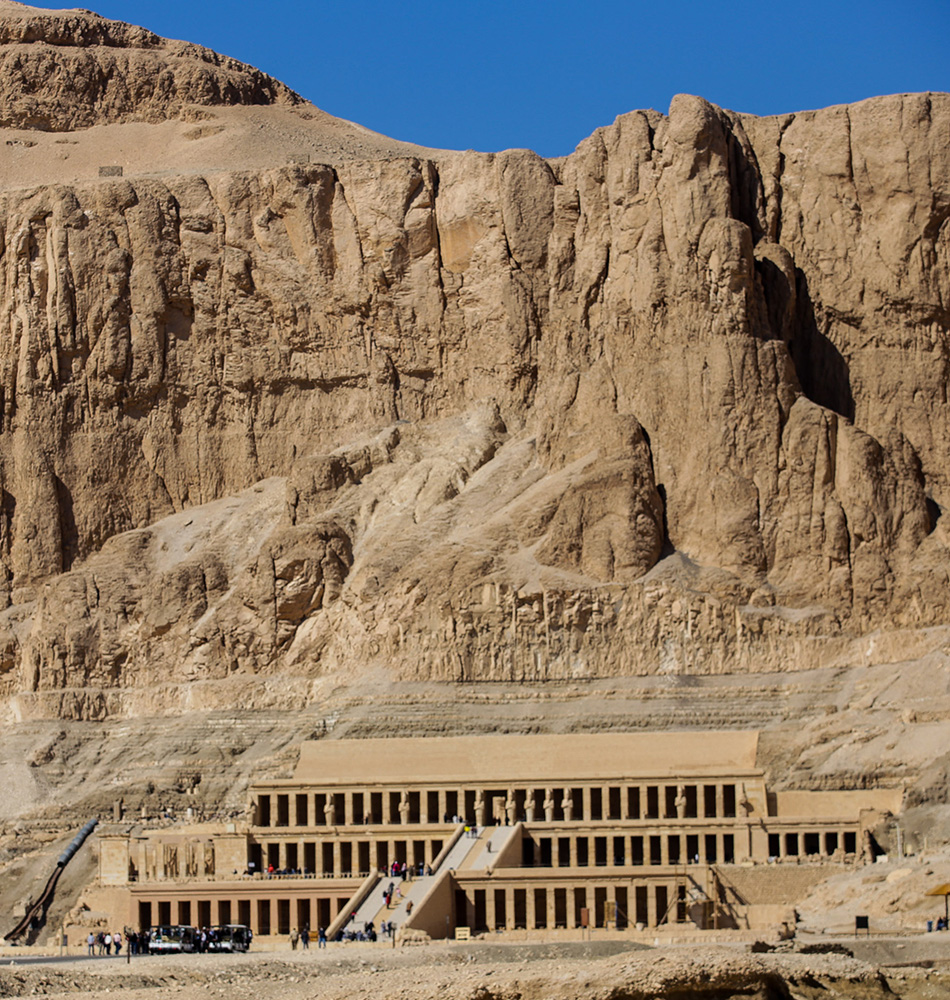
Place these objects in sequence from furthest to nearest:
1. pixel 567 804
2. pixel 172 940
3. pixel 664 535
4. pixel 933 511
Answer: pixel 933 511
pixel 664 535
pixel 567 804
pixel 172 940

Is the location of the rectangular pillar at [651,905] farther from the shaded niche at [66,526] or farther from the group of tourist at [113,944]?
the shaded niche at [66,526]

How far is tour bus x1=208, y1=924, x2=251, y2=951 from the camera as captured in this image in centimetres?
8250

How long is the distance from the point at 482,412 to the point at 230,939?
53225mm

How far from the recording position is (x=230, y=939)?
8338 cm

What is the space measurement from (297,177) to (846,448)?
122 feet

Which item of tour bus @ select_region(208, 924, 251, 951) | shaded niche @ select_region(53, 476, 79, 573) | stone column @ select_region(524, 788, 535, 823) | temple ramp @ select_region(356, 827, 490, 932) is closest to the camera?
tour bus @ select_region(208, 924, 251, 951)

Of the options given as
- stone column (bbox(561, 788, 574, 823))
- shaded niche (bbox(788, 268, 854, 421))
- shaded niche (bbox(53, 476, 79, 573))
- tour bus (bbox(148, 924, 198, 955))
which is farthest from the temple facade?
shaded niche (bbox(53, 476, 79, 573))

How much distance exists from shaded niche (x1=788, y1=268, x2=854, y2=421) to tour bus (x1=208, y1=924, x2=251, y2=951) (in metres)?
51.9

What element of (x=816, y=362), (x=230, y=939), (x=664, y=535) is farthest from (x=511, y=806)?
(x=816, y=362)

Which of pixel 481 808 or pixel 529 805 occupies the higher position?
pixel 529 805

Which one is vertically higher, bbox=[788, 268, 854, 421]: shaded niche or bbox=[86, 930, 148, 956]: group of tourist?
bbox=[788, 268, 854, 421]: shaded niche

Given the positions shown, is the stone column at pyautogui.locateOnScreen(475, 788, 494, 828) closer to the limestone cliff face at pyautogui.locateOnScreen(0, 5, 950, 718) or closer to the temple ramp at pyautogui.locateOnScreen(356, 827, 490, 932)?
the temple ramp at pyautogui.locateOnScreen(356, 827, 490, 932)

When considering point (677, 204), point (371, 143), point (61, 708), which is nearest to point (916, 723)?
point (677, 204)

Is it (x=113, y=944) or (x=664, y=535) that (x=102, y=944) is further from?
(x=664, y=535)
